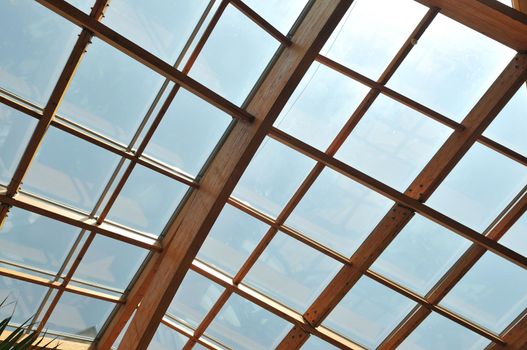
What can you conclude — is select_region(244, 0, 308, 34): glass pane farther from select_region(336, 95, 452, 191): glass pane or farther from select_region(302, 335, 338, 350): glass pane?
select_region(302, 335, 338, 350): glass pane

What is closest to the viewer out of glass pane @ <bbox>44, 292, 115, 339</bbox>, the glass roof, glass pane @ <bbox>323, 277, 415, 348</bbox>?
the glass roof

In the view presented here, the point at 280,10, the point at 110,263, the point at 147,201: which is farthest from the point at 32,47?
the point at 110,263

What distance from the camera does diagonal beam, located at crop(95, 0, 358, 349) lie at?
608 centimetres

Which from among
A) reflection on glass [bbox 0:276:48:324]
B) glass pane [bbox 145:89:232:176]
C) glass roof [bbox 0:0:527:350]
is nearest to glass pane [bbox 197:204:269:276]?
glass roof [bbox 0:0:527:350]

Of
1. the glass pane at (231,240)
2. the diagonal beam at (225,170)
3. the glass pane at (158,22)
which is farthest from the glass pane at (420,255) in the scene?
the glass pane at (158,22)

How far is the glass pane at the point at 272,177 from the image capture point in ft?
24.6

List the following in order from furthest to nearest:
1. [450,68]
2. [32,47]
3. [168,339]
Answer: [168,339] → [450,68] → [32,47]

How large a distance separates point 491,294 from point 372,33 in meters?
4.75

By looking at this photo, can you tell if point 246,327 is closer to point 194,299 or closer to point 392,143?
point 194,299

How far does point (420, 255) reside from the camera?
25.7 feet

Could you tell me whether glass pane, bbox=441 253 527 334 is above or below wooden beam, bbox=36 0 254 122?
above

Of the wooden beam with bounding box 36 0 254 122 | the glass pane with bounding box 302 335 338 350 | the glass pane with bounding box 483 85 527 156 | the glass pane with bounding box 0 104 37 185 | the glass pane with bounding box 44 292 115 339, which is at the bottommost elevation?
the glass pane with bounding box 44 292 115 339

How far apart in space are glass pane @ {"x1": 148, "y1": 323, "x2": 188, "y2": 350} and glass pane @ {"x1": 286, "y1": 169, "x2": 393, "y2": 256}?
10.3ft

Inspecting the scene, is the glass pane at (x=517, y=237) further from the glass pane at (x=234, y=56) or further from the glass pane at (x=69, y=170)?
the glass pane at (x=69, y=170)
